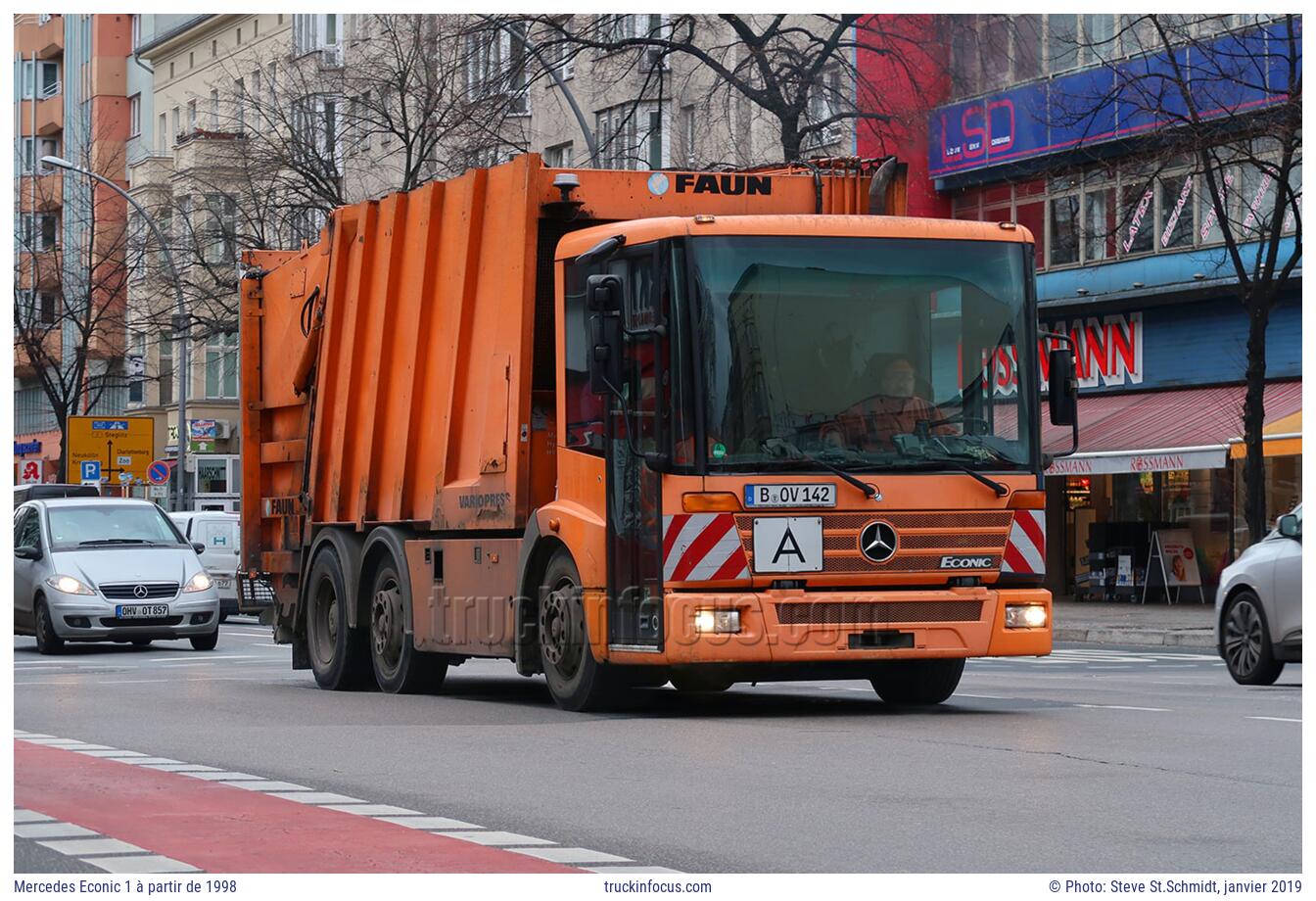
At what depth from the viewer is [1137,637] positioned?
29078 millimetres

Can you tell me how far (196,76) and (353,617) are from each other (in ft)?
174

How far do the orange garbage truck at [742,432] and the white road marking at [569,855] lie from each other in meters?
Result: 5.40

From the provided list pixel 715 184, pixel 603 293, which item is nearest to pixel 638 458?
pixel 603 293

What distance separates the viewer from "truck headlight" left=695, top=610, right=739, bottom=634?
14031 mm

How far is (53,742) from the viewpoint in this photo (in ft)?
44.5

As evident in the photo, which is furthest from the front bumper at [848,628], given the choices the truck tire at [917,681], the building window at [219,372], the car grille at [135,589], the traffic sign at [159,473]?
the building window at [219,372]

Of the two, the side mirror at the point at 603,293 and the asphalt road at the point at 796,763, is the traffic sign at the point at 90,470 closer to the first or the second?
the asphalt road at the point at 796,763

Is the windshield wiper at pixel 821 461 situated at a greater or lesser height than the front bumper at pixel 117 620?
greater

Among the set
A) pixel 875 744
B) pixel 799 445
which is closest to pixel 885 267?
pixel 799 445

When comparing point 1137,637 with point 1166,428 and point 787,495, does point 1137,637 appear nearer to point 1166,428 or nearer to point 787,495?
point 1166,428

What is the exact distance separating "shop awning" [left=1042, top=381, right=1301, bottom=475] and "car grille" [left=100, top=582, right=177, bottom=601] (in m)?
11.9

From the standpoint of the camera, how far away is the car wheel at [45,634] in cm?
2650
